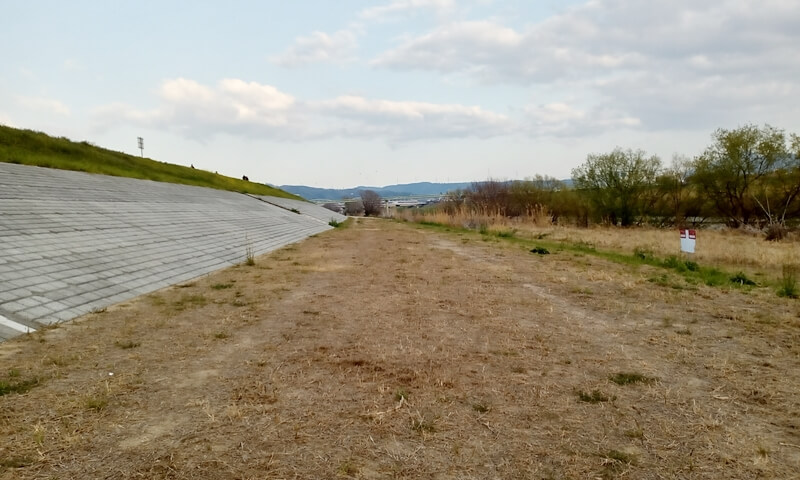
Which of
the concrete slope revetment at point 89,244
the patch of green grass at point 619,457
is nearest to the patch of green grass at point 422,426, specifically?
the patch of green grass at point 619,457

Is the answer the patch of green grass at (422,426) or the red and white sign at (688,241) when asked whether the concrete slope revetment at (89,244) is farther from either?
the red and white sign at (688,241)

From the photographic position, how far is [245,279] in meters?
10.3

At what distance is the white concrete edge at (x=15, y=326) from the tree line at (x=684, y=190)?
106 feet

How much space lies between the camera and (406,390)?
13.9 feet

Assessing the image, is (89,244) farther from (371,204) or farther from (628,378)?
(371,204)

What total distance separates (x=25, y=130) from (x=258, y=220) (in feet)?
37.8

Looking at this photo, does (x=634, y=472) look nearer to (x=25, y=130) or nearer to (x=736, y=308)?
(x=736, y=308)

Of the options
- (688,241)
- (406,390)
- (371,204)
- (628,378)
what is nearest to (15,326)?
(406,390)

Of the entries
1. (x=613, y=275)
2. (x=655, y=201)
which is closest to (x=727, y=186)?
(x=655, y=201)

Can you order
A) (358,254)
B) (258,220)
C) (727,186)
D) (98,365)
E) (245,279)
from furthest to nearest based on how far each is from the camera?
(727,186), (258,220), (358,254), (245,279), (98,365)

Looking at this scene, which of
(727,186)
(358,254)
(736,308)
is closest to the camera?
(736,308)

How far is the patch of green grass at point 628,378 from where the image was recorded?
14.6 ft

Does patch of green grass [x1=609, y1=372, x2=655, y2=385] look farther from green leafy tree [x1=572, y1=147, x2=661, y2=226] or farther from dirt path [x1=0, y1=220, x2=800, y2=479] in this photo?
green leafy tree [x1=572, y1=147, x2=661, y2=226]

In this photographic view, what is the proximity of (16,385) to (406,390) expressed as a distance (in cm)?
360
